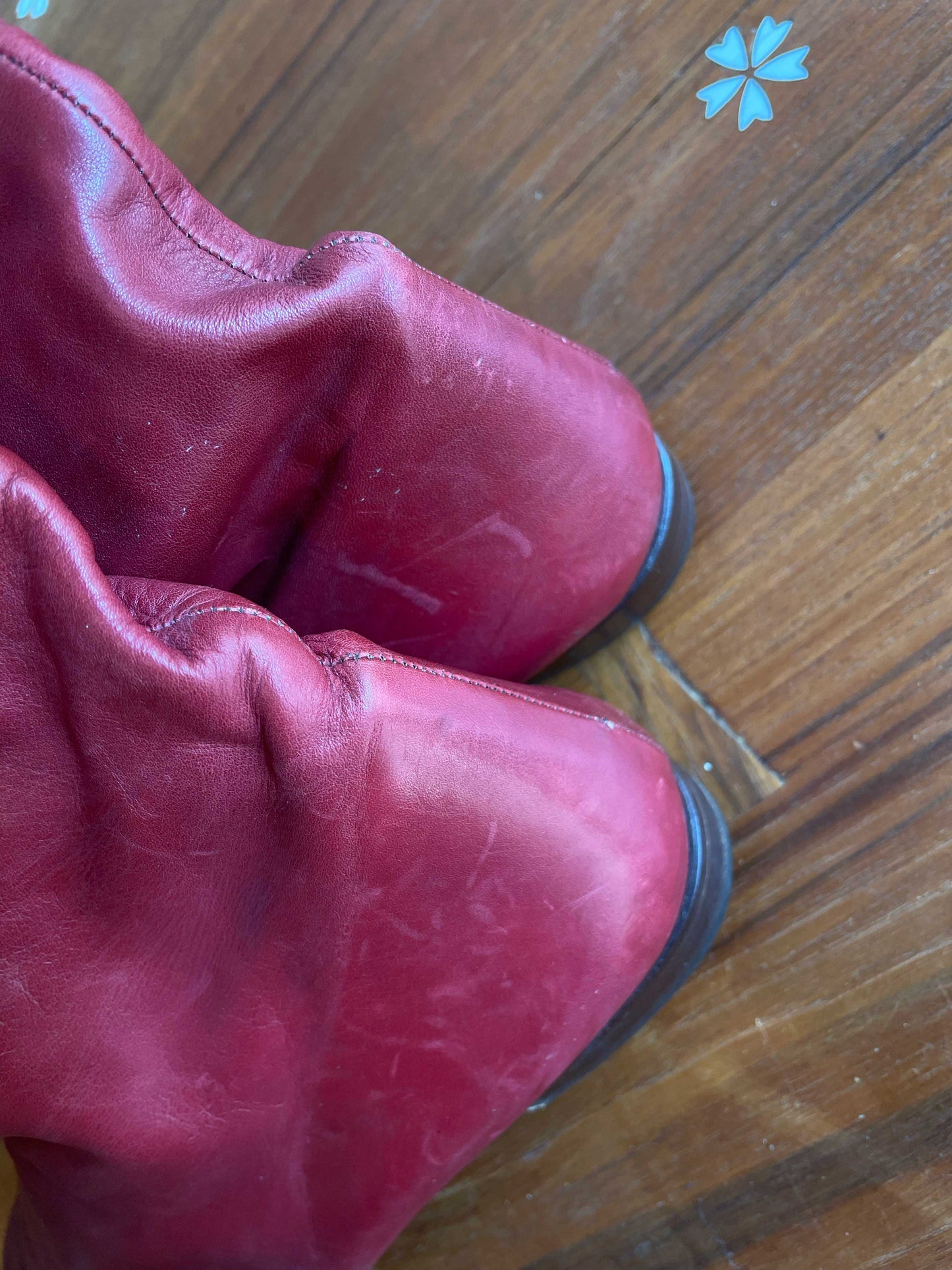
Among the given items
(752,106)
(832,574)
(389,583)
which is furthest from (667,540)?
(752,106)

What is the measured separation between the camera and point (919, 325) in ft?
2.63

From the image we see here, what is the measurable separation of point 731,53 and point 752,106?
0.06 meters

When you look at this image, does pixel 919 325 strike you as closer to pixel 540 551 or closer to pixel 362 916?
pixel 540 551

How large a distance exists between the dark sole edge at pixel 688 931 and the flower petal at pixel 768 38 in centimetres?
59

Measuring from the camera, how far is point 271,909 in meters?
0.58

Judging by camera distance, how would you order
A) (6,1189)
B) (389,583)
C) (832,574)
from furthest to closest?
1. (6,1189)
2. (832,574)
3. (389,583)

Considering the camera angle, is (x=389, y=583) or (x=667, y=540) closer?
(x=389, y=583)

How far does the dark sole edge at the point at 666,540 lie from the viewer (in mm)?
822

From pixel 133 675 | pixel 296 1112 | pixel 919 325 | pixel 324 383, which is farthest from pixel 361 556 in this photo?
pixel 919 325

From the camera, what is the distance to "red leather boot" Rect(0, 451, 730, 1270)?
0.51m

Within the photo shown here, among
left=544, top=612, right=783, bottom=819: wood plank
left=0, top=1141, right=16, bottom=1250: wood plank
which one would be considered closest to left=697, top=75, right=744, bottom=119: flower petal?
left=544, top=612, right=783, bottom=819: wood plank

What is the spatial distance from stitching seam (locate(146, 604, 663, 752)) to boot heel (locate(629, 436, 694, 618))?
0.15 metres

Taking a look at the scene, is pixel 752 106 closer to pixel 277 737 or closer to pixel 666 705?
pixel 666 705

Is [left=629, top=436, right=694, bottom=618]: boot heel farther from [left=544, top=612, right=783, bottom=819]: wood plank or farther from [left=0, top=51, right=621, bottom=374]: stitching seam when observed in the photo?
[left=0, top=51, right=621, bottom=374]: stitching seam
